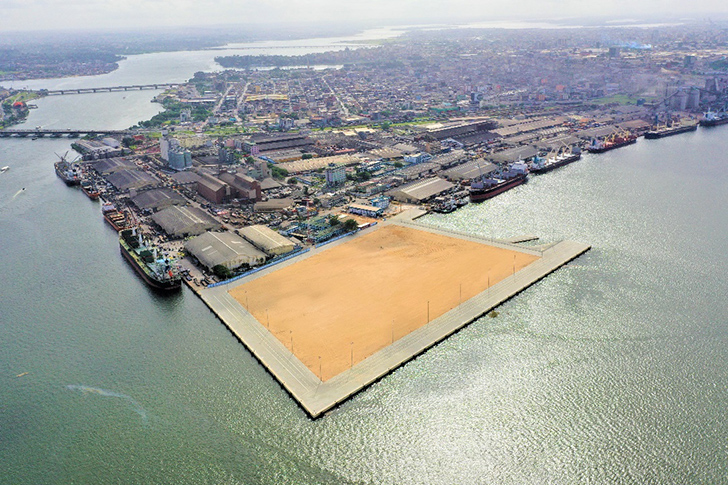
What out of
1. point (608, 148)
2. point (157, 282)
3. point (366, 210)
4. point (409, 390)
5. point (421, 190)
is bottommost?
point (409, 390)

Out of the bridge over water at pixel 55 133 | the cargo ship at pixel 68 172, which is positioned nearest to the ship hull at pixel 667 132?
the cargo ship at pixel 68 172

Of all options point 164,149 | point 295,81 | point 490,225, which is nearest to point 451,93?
point 295,81

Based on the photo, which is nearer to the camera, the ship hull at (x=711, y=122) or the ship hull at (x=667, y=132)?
the ship hull at (x=667, y=132)

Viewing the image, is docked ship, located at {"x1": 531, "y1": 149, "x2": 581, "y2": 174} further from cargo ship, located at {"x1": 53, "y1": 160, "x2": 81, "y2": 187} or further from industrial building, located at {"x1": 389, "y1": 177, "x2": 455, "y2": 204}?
cargo ship, located at {"x1": 53, "y1": 160, "x2": 81, "y2": 187}

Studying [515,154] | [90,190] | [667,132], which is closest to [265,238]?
[90,190]

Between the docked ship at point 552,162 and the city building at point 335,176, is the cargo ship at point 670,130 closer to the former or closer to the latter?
the docked ship at point 552,162

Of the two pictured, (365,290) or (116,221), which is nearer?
(365,290)

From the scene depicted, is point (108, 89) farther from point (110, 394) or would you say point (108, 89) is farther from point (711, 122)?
point (110, 394)
